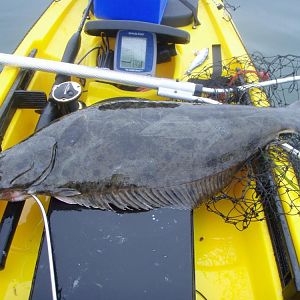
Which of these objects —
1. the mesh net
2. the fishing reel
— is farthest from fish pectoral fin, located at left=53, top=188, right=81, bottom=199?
the mesh net

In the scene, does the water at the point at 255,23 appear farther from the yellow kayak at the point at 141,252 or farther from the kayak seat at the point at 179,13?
the yellow kayak at the point at 141,252

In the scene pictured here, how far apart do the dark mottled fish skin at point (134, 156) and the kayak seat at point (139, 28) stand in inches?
45.3

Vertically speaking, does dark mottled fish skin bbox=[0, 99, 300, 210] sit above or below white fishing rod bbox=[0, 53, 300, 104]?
below

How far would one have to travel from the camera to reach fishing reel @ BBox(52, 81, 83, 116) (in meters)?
2.51

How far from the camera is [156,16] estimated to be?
3379 millimetres

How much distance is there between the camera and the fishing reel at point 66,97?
251 cm

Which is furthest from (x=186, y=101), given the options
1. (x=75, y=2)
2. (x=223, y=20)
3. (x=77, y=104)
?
(x=75, y=2)

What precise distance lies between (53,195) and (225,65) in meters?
2.01

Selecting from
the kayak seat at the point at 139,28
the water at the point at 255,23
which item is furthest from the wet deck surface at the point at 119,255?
the water at the point at 255,23

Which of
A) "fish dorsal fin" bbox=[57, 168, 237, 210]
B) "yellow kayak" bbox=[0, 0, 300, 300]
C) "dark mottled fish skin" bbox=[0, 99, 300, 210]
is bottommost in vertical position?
"yellow kayak" bbox=[0, 0, 300, 300]

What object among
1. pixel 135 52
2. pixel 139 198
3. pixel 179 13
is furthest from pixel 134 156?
pixel 179 13

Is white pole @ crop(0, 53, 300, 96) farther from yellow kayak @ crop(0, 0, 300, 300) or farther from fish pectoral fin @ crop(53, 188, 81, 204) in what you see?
fish pectoral fin @ crop(53, 188, 81, 204)

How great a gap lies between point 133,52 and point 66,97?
39.7 inches

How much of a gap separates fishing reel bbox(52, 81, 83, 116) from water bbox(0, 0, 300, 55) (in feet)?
11.6
